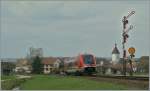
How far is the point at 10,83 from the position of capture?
27359mm

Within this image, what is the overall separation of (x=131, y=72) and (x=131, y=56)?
10.5 ft

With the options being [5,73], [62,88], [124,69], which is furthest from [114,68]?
[62,88]

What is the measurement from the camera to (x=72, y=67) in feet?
160

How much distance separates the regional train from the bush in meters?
13.7

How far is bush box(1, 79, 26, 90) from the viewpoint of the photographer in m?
25.6

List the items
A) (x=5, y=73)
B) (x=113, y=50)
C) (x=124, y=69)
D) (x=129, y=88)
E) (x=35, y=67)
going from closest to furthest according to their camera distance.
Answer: (x=129, y=88)
(x=113, y=50)
(x=5, y=73)
(x=124, y=69)
(x=35, y=67)

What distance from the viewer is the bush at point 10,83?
25591mm

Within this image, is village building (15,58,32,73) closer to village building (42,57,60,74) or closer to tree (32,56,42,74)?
tree (32,56,42,74)

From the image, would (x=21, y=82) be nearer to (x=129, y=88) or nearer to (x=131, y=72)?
(x=131, y=72)

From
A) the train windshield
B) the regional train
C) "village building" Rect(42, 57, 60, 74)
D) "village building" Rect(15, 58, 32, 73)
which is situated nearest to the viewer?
"village building" Rect(15, 58, 32, 73)

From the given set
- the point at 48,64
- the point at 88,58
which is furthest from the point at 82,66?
the point at 48,64

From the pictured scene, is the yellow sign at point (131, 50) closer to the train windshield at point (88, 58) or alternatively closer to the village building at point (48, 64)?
the village building at point (48, 64)

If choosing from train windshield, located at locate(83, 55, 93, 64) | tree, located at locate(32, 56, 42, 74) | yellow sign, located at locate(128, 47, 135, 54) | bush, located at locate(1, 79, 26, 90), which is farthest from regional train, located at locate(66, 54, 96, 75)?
yellow sign, located at locate(128, 47, 135, 54)

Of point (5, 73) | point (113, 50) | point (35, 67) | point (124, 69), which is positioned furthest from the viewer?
point (35, 67)
